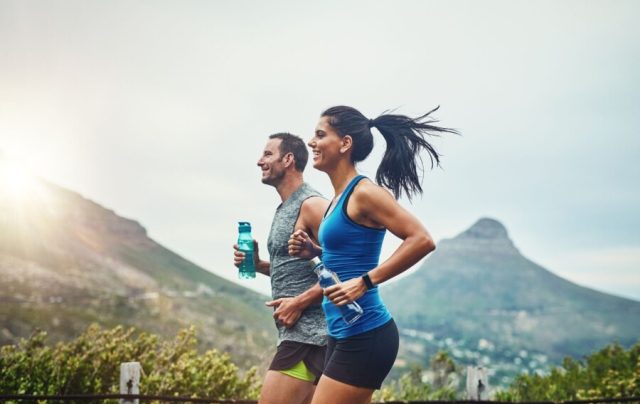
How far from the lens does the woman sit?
9.30 feet

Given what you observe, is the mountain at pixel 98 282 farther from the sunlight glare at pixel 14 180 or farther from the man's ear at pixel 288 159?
the man's ear at pixel 288 159

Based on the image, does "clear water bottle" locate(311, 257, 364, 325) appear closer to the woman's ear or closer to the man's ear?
the woman's ear

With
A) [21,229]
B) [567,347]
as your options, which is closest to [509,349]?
[567,347]

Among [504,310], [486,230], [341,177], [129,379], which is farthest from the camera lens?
[486,230]

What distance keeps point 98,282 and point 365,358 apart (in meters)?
49.3

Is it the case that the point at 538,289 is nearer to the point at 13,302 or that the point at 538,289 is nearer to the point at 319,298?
the point at 13,302

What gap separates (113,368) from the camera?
8.12m

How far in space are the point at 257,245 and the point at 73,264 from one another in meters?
48.9

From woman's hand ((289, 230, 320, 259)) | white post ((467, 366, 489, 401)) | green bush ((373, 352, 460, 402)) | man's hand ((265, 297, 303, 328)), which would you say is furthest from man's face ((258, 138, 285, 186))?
green bush ((373, 352, 460, 402))

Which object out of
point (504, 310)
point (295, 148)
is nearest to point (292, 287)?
point (295, 148)

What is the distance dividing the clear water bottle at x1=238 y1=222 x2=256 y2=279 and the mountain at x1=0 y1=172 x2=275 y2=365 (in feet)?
96.1

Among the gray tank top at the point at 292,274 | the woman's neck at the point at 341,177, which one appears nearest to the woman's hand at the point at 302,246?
the gray tank top at the point at 292,274

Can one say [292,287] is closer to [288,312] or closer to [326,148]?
[288,312]

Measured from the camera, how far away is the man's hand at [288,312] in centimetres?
353
